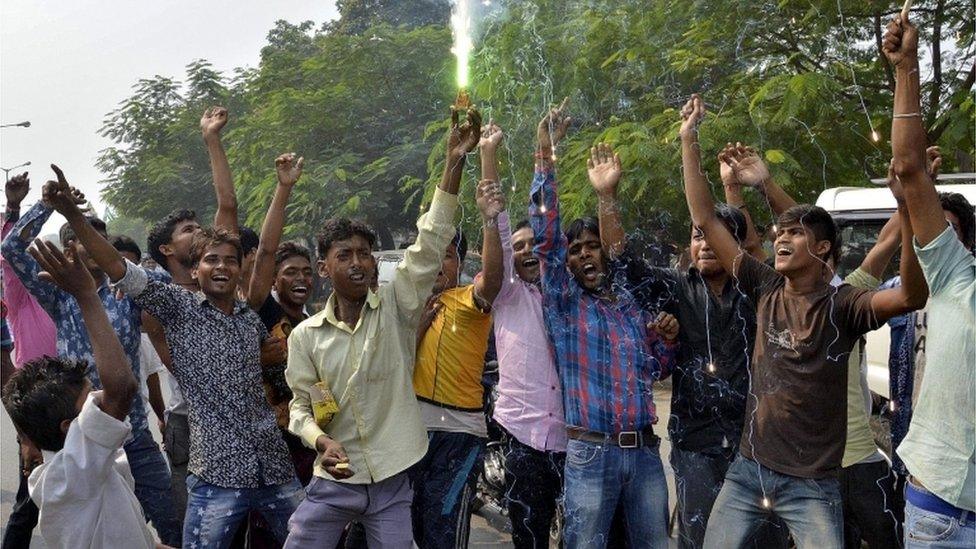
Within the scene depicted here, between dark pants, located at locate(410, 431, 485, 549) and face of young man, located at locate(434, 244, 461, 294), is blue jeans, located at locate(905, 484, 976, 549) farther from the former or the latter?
face of young man, located at locate(434, 244, 461, 294)

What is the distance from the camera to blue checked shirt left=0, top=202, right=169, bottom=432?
433cm

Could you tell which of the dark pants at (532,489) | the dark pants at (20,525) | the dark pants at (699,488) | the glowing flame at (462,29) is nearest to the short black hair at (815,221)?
the dark pants at (699,488)

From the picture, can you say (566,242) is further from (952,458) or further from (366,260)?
(952,458)

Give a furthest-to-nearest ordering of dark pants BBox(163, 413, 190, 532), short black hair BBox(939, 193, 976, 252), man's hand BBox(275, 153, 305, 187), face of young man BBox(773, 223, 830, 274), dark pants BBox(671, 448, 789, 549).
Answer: man's hand BBox(275, 153, 305, 187) → dark pants BBox(163, 413, 190, 532) → dark pants BBox(671, 448, 789, 549) → short black hair BBox(939, 193, 976, 252) → face of young man BBox(773, 223, 830, 274)

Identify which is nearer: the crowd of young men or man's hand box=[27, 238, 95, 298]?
man's hand box=[27, 238, 95, 298]

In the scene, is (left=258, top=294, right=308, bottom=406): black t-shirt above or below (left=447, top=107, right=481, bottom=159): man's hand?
below

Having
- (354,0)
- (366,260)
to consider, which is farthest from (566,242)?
(354,0)

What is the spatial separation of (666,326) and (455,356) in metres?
0.94

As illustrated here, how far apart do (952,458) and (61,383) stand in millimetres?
2591

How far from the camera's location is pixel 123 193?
28.0 meters

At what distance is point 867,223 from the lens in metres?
6.31

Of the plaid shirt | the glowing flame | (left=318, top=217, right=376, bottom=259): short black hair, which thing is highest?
the glowing flame

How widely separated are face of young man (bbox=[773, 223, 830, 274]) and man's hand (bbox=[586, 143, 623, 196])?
73 cm

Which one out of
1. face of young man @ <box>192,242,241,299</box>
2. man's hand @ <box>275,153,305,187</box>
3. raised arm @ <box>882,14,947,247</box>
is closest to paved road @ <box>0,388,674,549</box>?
man's hand @ <box>275,153,305,187</box>
